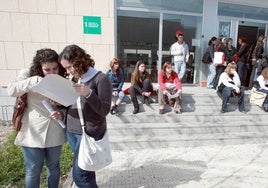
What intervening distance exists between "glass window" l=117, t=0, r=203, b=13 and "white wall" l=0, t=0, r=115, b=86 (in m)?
0.70

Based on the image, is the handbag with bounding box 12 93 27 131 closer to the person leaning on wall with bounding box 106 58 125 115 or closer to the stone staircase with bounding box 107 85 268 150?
the stone staircase with bounding box 107 85 268 150

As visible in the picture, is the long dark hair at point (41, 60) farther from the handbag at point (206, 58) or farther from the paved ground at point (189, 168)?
the handbag at point (206, 58)

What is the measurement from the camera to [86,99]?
1.52 metres

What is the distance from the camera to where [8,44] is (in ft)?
16.4

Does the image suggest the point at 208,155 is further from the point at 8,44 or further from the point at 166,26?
the point at 8,44

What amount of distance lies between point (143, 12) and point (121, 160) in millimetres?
4391

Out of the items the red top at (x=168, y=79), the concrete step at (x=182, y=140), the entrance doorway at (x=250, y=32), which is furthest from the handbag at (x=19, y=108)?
the entrance doorway at (x=250, y=32)

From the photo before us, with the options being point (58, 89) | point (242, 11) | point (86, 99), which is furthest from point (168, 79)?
point (242, 11)

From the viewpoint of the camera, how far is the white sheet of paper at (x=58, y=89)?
1424 millimetres

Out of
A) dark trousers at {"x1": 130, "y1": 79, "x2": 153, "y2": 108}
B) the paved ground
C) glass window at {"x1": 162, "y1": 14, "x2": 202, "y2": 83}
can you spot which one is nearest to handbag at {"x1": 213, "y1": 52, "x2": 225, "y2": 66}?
glass window at {"x1": 162, "y1": 14, "x2": 202, "y2": 83}

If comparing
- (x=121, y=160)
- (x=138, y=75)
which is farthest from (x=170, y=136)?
(x=138, y=75)

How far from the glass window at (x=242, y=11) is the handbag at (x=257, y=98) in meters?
3.01

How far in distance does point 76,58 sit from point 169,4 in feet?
17.5

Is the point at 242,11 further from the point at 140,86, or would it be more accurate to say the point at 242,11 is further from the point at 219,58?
the point at 140,86
